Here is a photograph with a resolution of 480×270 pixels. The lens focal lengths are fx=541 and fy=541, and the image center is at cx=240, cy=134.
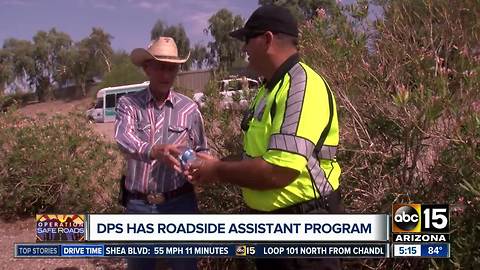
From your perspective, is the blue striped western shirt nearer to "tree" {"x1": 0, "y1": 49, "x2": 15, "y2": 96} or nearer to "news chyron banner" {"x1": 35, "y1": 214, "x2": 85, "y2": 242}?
"news chyron banner" {"x1": 35, "y1": 214, "x2": 85, "y2": 242}

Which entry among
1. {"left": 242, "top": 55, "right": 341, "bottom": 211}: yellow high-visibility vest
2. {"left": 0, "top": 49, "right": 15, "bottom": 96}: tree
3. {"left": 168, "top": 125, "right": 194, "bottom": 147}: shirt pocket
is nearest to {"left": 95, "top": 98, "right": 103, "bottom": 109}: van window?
{"left": 0, "top": 49, "right": 15, "bottom": 96}: tree

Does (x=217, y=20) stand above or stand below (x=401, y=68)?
above

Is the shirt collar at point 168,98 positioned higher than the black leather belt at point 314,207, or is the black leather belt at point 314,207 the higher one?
the shirt collar at point 168,98

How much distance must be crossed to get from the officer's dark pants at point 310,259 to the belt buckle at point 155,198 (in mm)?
854

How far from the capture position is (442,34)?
12.8 feet

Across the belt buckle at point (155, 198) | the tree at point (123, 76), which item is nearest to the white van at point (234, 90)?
the belt buckle at point (155, 198)

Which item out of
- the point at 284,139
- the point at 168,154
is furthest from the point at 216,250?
the point at 284,139

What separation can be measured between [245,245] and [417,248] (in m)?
0.95

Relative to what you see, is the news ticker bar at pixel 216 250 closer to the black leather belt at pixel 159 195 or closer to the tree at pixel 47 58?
the black leather belt at pixel 159 195

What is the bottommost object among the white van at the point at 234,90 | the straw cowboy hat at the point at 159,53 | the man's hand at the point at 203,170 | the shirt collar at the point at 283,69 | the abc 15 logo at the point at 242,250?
the abc 15 logo at the point at 242,250

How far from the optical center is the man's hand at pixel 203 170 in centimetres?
237

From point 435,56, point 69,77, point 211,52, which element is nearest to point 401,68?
point 435,56

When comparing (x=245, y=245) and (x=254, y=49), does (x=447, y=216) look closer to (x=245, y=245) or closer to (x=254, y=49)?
(x=245, y=245)

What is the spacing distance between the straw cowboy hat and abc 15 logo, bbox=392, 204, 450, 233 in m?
1.54
